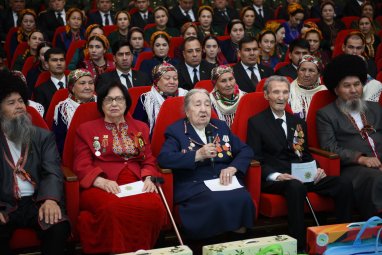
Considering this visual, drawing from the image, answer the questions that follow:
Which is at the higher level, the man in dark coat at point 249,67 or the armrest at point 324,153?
the man in dark coat at point 249,67

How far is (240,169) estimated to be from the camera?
13.3ft

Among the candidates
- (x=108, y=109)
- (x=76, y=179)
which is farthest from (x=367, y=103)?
(x=76, y=179)

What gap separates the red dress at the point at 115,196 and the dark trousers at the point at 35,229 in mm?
158

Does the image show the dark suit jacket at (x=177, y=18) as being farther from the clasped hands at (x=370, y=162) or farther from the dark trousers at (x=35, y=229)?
the dark trousers at (x=35, y=229)

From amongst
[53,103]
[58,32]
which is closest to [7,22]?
[58,32]

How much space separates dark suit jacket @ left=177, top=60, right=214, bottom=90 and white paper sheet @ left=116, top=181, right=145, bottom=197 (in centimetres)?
241

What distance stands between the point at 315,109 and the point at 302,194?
917mm

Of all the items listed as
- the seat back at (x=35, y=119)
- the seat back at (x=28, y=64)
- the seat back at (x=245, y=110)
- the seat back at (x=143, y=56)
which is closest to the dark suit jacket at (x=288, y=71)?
the seat back at (x=143, y=56)

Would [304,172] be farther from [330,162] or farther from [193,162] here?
[193,162]

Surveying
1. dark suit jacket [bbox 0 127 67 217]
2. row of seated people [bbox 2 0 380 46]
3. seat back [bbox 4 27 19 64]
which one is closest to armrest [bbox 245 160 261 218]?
dark suit jacket [bbox 0 127 67 217]

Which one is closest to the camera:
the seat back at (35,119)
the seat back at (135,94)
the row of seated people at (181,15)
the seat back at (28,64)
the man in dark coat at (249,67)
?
the seat back at (35,119)

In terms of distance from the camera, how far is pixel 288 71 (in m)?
6.30

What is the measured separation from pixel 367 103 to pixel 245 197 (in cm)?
141

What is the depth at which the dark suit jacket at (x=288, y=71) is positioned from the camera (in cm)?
626
